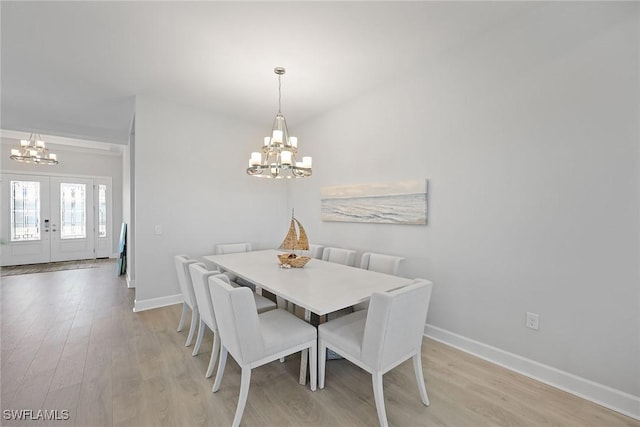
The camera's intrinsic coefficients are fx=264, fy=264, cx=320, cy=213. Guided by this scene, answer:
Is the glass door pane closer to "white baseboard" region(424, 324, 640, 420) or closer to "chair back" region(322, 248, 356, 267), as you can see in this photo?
"chair back" region(322, 248, 356, 267)

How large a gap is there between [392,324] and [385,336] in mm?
78

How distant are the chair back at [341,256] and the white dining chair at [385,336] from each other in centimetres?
132

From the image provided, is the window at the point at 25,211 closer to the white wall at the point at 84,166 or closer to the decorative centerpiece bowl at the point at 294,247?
the white wall at the point at 84,166

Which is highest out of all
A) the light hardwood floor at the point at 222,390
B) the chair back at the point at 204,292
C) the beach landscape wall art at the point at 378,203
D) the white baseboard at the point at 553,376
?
the beach landscape wall art at the point at 378,203

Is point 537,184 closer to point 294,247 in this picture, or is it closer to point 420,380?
point 420,380

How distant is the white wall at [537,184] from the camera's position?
174cm

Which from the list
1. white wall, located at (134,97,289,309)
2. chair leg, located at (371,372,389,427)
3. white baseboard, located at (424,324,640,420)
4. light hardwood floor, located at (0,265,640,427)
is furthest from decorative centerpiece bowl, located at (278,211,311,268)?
white wall, located at (134,97,289,309)

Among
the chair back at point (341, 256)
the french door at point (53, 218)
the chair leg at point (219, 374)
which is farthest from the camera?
the french door at point (53, 218)

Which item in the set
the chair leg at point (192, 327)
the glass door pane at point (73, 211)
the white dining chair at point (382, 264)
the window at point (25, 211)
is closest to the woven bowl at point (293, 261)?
the white dining chair at point (382, 264)

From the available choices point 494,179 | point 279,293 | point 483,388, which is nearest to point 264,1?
point 279,293

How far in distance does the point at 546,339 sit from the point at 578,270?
1.91 feet

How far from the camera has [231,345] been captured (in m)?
1.71

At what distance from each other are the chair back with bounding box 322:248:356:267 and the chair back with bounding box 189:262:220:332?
5.12 ft

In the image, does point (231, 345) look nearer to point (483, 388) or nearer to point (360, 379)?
point (360, 379)
